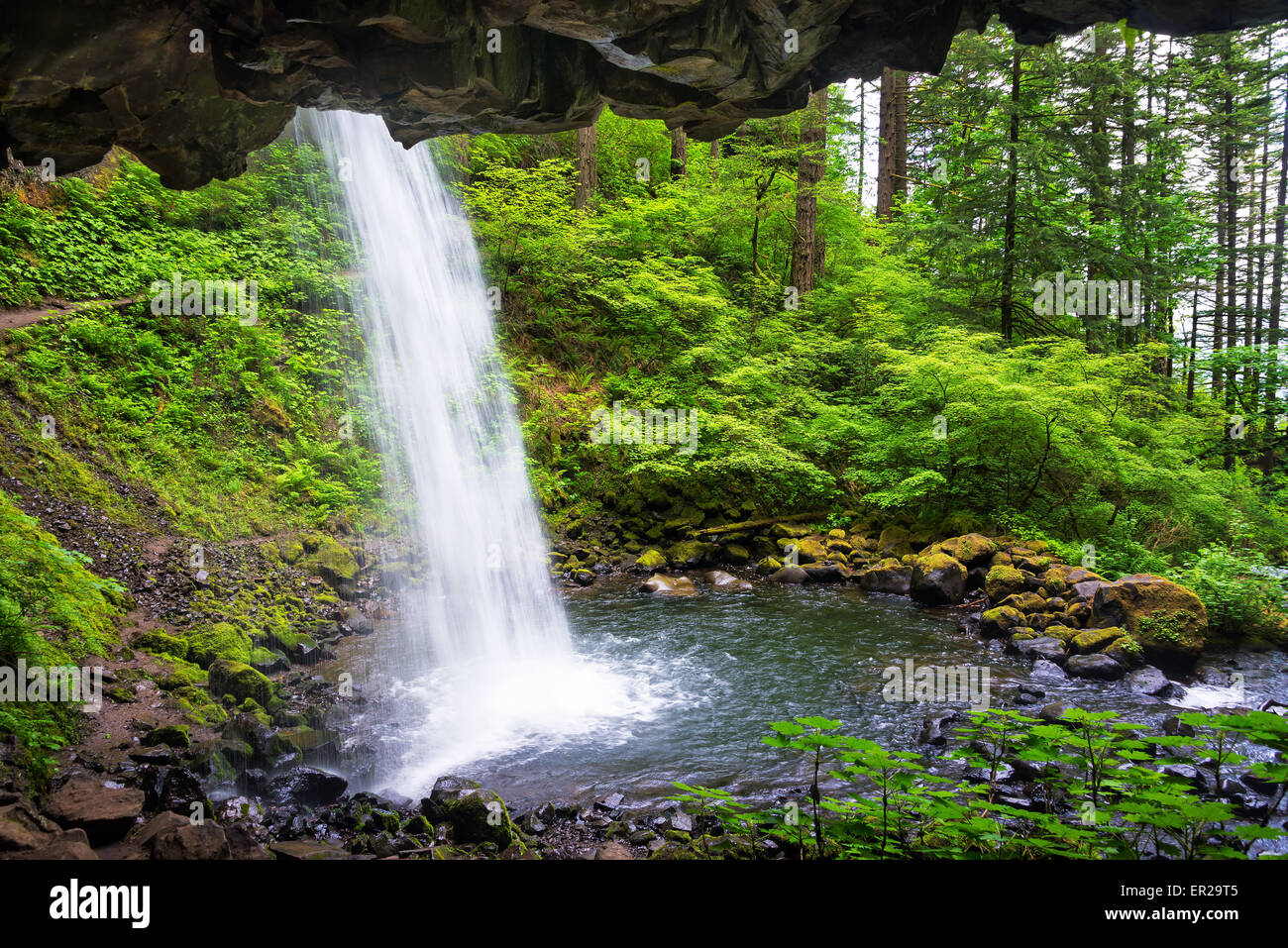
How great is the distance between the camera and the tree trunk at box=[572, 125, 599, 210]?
19.5 m

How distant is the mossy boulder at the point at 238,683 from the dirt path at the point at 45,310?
22.8 feet

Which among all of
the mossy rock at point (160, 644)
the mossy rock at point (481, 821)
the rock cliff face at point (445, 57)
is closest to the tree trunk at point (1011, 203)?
the rock cliff face at point (445, 57)

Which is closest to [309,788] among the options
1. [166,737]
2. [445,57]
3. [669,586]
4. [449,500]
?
[166,737]

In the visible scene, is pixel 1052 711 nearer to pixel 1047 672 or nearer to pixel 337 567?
pixel 1047 672

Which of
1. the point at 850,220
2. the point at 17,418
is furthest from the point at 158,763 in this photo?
the point at 850,220

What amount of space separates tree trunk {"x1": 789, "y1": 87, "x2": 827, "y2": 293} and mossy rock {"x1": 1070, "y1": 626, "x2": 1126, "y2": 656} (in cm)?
1172

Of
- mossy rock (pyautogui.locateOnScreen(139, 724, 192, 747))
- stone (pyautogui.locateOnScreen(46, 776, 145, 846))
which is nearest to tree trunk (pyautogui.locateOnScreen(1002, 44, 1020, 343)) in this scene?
mossy rock (pyautogui.locateOnScreen(139, 724, 192, 747))

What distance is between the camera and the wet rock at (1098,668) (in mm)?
8727

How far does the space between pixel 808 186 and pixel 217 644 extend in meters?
16.3

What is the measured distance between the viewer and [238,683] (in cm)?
720

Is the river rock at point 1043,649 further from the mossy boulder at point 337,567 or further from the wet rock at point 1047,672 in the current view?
the mossy boulder at point 337,567

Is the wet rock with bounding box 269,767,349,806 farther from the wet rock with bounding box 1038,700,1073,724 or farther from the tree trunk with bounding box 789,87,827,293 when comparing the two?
the tree trunk with bounding box 789,87,827,293

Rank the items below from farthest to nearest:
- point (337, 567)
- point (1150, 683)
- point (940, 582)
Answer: point (940, 582)
point (337, 567)
point (1150, 683)

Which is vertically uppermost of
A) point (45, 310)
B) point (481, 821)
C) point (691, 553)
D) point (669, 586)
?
point (45, 310)
